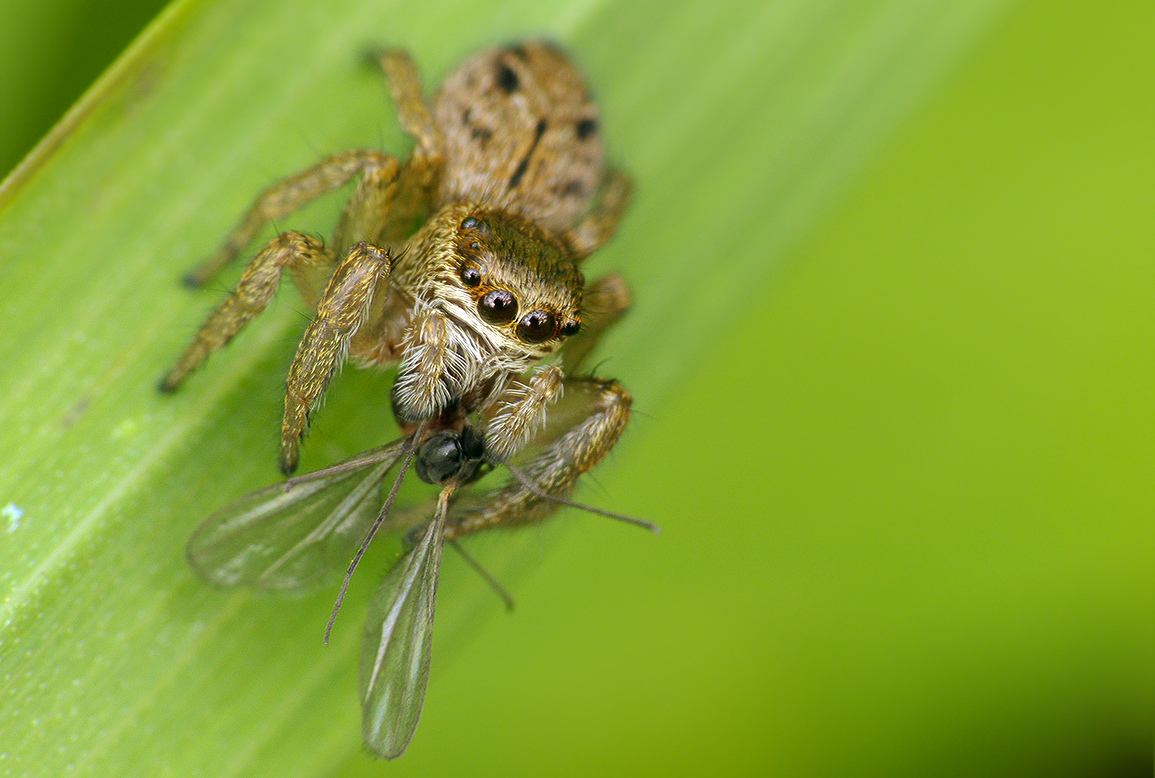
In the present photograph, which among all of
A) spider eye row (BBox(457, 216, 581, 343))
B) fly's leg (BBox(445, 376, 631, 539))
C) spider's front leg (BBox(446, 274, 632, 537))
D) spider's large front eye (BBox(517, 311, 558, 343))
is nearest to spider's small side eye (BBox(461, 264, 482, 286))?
spider eye row (BBox(457, 216, 581, 343))

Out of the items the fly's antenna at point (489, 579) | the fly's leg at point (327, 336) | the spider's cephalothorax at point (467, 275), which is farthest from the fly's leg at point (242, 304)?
the fly's antenna at point (489, 579)

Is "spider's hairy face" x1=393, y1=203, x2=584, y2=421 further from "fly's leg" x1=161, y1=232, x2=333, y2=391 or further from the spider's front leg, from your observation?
"fly's leg" x1=161, y1=232, x2=333, y2=391

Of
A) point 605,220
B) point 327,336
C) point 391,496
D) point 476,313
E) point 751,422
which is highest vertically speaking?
point 605,220

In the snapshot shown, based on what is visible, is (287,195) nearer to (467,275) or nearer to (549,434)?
(467,275)

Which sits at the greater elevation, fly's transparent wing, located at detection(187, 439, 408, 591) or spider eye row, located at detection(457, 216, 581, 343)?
spider eye row, located at detection(457, 216, 581, 343)

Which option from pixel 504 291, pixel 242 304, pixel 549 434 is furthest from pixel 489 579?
pixel 242 304

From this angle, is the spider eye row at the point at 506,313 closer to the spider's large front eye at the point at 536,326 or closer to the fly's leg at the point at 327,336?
the spider's large front eye at the point at 536,326
